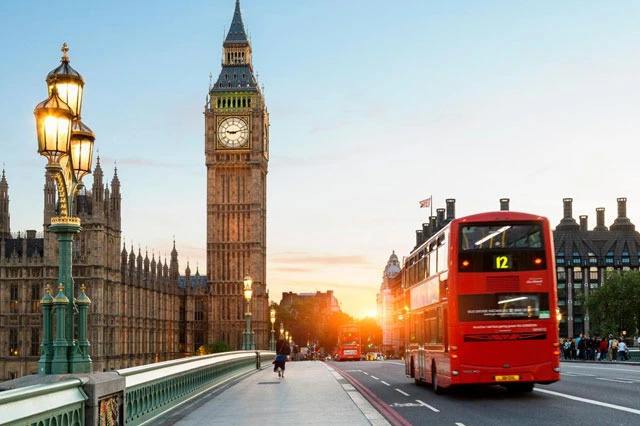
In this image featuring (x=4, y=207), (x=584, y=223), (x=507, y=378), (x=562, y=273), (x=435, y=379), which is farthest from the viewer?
(x=584, y=223)

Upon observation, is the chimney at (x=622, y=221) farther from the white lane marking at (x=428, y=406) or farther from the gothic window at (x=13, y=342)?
the white lane marking at (x=428, y=406)

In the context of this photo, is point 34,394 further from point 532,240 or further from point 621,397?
point 621,397

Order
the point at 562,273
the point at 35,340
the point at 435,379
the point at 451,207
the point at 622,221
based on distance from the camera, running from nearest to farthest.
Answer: the point at 435,379 → the point at 35,340 → the point at 451,207 → the point at 562,273 → the point at 622,221

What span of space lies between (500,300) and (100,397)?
41.7 feet

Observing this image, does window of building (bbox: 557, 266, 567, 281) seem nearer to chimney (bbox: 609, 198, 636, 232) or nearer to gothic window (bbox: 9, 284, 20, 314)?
chimney (bbox: 609, 198, 636, 232)

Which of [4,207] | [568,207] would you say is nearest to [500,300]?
[4,207]

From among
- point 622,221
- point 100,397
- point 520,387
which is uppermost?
point 622,221

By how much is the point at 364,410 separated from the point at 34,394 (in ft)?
38.6

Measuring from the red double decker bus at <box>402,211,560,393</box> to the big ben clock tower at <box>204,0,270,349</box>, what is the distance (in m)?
110

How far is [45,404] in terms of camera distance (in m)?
9.98

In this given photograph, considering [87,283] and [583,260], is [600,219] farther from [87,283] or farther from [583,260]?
[87,283]

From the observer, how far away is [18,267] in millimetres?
93812

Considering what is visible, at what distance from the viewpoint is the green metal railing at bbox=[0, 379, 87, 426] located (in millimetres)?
8883

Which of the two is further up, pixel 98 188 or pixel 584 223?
pixel 584 223
